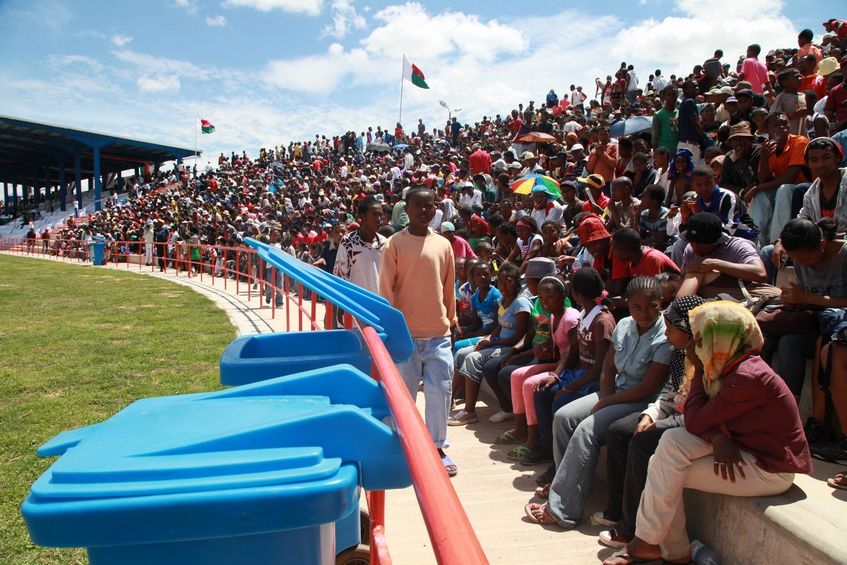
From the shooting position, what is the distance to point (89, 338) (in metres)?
8.21

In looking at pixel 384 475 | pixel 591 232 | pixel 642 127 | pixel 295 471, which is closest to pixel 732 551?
pixel 384 475

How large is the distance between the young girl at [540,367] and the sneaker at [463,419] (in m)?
0.60

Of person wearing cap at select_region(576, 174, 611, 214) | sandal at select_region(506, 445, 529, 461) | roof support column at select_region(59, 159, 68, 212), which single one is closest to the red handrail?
sandal at select_region(506, 445, 529, 461)

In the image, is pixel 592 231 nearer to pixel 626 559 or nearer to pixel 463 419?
pixel 463 419

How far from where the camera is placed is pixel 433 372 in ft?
13.5

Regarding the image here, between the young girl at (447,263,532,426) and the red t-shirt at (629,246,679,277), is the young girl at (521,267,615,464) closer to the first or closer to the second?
the red t-shirt at (629,246,679,277)

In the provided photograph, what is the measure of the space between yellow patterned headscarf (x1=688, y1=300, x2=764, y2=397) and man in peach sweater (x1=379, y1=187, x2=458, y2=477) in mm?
1712

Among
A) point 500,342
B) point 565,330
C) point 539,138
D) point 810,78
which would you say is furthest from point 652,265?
point 539,138

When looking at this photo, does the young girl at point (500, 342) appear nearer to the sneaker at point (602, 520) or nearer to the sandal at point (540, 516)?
the sandal at point (540, 516)

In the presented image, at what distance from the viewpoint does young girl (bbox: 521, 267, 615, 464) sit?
416cm

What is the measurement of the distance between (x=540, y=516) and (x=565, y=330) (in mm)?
1567

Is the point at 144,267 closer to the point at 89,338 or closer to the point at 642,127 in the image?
the point at 89,338

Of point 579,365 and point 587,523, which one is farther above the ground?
point 579,365

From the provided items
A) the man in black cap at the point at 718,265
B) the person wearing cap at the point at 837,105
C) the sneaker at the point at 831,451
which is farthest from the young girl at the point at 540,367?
the person wearing cap at the point at 837,105
